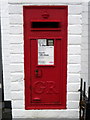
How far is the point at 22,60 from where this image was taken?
3.31 m

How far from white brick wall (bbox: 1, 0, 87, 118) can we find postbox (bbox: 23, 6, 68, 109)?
0.08 metres

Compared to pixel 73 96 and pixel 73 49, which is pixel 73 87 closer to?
pixel 73 96

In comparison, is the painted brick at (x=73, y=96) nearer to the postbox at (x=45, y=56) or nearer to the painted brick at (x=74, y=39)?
the postbox at (x=45, y=56)

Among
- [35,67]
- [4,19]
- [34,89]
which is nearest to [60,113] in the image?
[34,89]

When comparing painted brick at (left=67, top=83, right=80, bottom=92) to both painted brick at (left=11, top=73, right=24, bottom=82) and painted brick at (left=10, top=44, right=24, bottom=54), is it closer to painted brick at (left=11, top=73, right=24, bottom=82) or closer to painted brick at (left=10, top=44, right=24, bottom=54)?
painted brick at (left=11, top=73, right=24, bottom=82)

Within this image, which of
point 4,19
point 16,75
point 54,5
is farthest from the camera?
point 4,19

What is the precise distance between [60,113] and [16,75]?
114 cm

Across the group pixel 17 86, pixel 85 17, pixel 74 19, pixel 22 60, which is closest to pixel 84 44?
pixel 85 17

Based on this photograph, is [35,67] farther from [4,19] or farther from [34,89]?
[4,19]

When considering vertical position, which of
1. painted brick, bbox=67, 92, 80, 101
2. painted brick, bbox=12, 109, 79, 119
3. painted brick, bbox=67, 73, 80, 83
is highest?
painted brick, bbox=67, 73, 80, 83

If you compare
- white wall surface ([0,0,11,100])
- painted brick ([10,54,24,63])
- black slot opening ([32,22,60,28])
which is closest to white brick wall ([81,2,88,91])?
black slot opening ([32,22,60,28])

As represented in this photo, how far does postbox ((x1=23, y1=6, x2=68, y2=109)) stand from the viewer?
3191 millimetres

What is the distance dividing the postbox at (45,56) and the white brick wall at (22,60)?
0.27ft

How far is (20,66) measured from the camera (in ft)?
11.0
